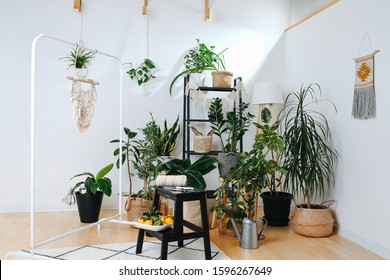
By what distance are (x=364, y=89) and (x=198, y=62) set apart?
1892 mm

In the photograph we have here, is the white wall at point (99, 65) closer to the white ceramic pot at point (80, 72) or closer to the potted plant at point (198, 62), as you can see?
the potted plant at point (198, 62)

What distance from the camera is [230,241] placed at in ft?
11.1

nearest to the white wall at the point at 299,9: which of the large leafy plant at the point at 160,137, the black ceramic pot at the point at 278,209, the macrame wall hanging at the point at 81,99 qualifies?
the large leafy plant at the point at 160,137

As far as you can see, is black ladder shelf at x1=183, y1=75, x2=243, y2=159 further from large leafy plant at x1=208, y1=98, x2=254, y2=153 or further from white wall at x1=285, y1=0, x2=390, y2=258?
white wall at x1=285, y1=0, x2=390, y2=258

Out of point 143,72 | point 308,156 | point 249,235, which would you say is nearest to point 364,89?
point 308,156

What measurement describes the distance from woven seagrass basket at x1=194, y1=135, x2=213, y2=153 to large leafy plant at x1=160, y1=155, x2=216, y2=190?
0.88 ft

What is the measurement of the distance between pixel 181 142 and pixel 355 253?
7.63 feet

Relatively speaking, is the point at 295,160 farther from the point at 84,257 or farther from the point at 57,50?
the point at 57,50

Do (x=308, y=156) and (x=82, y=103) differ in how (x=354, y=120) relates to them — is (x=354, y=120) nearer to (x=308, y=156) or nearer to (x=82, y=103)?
(x=308, y=156)

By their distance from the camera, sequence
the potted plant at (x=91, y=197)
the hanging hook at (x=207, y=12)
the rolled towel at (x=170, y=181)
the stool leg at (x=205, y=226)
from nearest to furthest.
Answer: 1. the stool leg at (x=205, y=226)
2. the rolled towel at (x=170, y=181)
3. the potted plant at (x=91, y=197)
4. the hanging hook at (x=207, y=12)

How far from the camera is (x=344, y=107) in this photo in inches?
142

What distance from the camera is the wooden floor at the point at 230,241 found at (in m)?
3.04

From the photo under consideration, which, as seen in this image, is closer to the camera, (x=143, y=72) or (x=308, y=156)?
(x=308, y=156)

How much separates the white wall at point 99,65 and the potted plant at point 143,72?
93 millimetres
